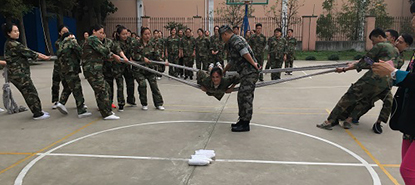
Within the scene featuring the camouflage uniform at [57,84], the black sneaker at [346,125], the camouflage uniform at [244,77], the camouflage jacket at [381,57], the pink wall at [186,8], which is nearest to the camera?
the camouflage jacket at [381,57]

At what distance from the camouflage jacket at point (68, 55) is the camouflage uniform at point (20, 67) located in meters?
0.41

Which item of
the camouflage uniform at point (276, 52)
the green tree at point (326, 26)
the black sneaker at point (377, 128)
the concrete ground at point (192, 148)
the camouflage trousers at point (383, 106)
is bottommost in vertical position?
the concrete ground at point (192, 148)

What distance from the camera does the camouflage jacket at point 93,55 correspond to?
5242 mm

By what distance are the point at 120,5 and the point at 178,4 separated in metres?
5.25

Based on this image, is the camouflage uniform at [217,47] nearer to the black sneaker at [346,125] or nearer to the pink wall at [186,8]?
the black sneaker at [346,125]

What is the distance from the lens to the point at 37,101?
555 centimetres

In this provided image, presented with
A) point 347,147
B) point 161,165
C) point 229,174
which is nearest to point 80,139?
point 161,165

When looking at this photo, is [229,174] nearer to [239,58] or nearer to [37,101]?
[239,58]

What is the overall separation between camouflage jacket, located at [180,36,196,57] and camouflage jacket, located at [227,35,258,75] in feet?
20.4

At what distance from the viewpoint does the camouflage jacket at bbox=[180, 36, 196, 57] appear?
10.9m

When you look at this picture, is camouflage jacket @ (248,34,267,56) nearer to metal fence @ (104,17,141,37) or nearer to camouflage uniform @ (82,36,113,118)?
camouflage uniform @ (82,36,113,118)

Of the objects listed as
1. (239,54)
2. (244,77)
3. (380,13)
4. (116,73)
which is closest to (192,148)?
(244,77)

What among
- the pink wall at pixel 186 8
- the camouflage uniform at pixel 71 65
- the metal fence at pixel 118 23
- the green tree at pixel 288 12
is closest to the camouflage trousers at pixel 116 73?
the camouflage uniform at pixel 71 65

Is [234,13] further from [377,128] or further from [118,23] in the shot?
[377,128]
